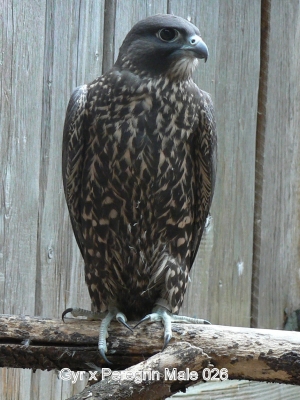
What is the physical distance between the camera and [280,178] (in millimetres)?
3938

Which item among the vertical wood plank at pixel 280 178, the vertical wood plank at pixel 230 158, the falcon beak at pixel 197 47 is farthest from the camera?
the vertical wood plank at pixel 280 178

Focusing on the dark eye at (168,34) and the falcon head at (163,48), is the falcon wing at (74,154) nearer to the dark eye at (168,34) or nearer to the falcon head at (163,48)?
the falcon head at (163,48)

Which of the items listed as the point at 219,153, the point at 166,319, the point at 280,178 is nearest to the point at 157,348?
the point at 166,319

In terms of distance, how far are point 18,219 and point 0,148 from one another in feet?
1.01

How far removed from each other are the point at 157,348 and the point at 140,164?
81cm

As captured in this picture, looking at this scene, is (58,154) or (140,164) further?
(58,154)

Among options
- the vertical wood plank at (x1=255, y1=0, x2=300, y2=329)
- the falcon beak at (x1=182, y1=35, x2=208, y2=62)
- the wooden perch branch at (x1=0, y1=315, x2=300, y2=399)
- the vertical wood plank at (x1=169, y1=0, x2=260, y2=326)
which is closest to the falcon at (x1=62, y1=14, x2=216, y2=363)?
the falcon beak at (x1=182, y1=35, x2=208, y2=62)

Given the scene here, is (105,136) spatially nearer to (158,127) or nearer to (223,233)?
(158,127)

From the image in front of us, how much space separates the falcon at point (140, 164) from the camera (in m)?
2.93

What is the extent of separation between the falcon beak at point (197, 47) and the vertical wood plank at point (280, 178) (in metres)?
1.03

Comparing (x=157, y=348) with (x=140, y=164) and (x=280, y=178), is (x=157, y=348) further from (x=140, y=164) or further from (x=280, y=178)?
(x=280, y=178)

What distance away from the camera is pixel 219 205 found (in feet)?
12.0

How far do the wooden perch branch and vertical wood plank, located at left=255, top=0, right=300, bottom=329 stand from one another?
4.57 ft

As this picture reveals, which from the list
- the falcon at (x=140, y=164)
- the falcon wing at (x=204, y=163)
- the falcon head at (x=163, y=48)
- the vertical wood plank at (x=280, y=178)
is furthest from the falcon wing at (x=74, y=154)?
the vertical wood plank at (x=280, y=178)
